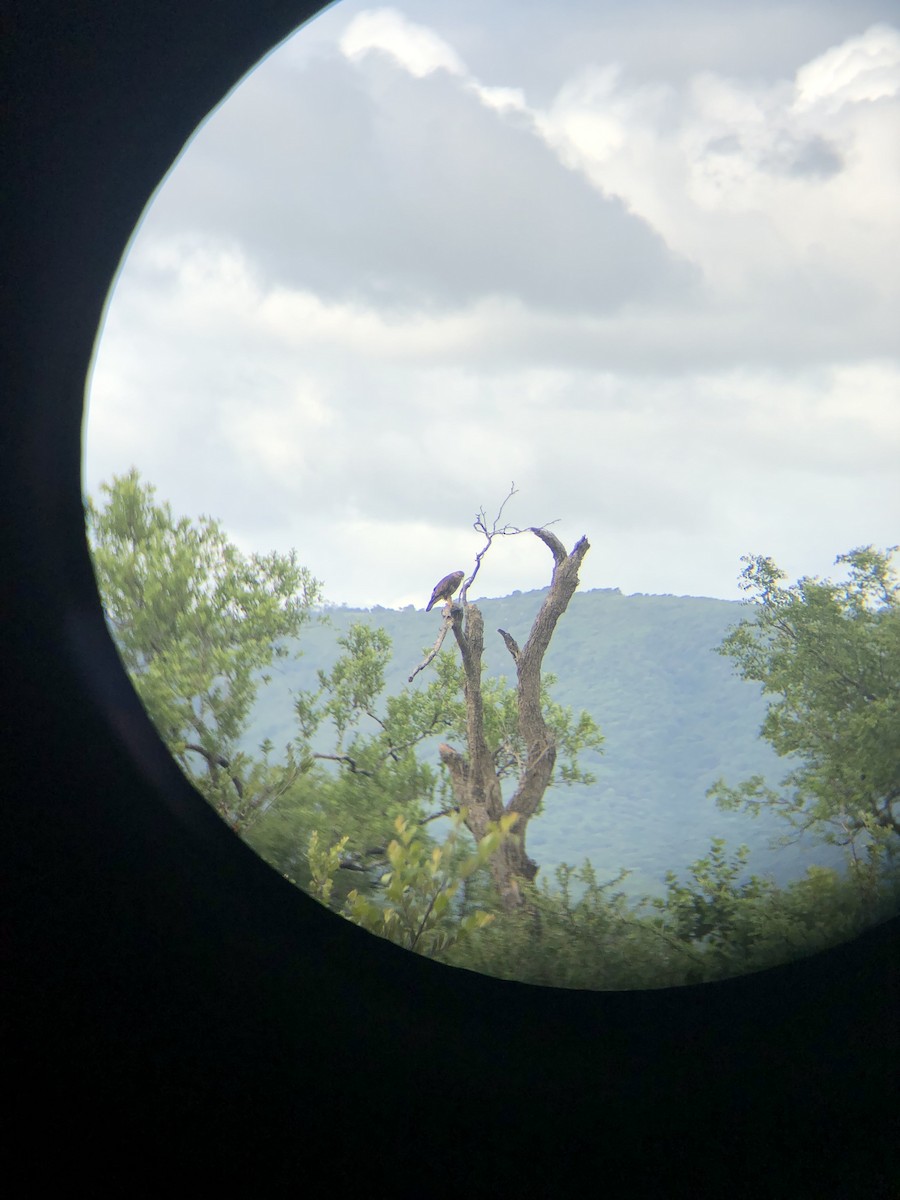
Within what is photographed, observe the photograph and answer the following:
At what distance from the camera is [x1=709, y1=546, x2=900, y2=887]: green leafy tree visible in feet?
8.79

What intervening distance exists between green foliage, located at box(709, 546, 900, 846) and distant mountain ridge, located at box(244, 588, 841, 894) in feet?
0.35

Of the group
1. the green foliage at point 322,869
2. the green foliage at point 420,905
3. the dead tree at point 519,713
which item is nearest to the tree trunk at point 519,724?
the dead tree at point 519,713

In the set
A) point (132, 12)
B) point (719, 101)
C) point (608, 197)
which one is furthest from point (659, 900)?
point (719, 101)

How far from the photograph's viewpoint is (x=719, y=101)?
4102mm

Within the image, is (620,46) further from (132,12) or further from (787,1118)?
(787,1118)

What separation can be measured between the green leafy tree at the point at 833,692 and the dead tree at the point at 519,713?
734mm

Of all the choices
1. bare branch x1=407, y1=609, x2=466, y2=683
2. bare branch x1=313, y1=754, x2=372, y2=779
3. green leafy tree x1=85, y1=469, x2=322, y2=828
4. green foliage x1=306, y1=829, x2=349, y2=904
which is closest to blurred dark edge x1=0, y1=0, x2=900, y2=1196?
green foliage x1=306, y1=829, x2=349, y2=904

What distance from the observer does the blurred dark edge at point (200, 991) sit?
123cm

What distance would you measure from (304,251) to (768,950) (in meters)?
3.94

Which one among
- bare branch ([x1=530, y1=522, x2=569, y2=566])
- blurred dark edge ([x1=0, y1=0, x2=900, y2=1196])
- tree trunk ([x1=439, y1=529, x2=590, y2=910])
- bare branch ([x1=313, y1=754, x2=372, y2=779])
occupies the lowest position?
blurred dark edge ([x1=0, y1=0, x2=900, y2=1196])

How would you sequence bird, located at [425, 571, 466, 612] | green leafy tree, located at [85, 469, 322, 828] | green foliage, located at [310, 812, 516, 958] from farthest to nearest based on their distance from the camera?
1. bird, located at [425, 571, 466, 612]
2. green leafy tree, located at [85, 469, 322, 828]
3. green foliage, located at [310, 812, 516, 958]

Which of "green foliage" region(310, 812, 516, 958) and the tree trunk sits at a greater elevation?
the tree trunk

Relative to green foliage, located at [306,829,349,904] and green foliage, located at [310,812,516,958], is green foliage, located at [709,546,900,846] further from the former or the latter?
green foliage, located at [306,829,349,904]

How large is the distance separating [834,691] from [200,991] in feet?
7.61
